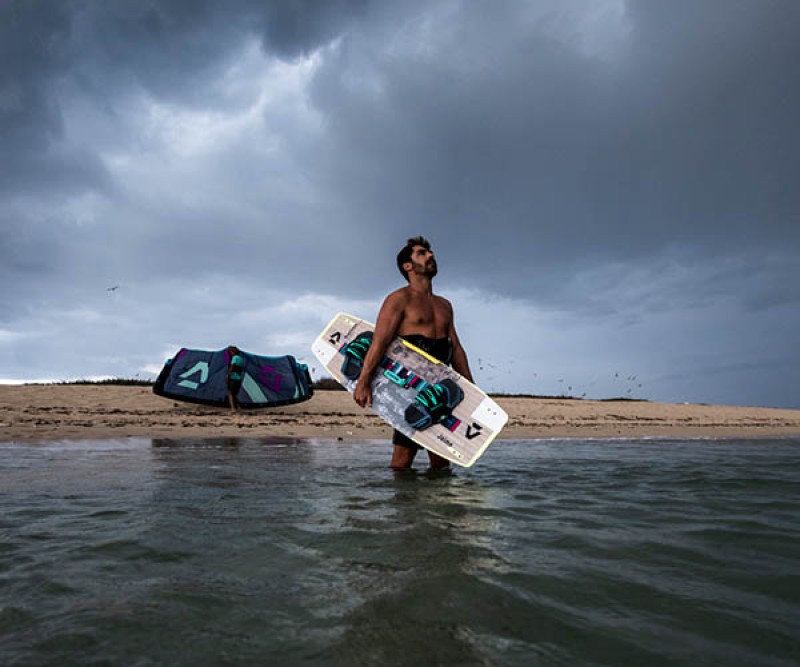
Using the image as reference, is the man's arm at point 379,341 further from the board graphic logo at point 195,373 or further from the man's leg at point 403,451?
the board graphic logo at point 195,373

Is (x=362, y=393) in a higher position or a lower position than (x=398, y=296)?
lower

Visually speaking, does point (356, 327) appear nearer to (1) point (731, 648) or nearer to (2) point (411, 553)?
(2) point (411, 553)

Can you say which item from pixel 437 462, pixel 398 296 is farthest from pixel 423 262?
pixel 437 462

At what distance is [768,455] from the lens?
7.30 meters

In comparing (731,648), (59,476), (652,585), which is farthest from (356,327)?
(731,648)

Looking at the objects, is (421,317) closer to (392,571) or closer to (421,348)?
(421,348)

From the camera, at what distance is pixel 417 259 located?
18.5 feet

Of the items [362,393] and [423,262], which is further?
[423,262]

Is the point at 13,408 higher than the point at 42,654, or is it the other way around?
the point at 13,408

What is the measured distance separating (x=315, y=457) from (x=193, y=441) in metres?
2.50

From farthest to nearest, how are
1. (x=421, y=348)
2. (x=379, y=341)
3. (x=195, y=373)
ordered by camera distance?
1. (x=195, y=373)
2. (x=421, y=348)
3. (x=379, y=341)

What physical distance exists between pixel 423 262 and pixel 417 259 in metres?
0.07

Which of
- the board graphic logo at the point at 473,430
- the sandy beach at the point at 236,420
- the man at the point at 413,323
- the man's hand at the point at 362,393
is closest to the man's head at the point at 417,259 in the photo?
the man at the point at 413,323

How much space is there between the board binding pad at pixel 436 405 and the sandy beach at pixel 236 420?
402 centimetres
